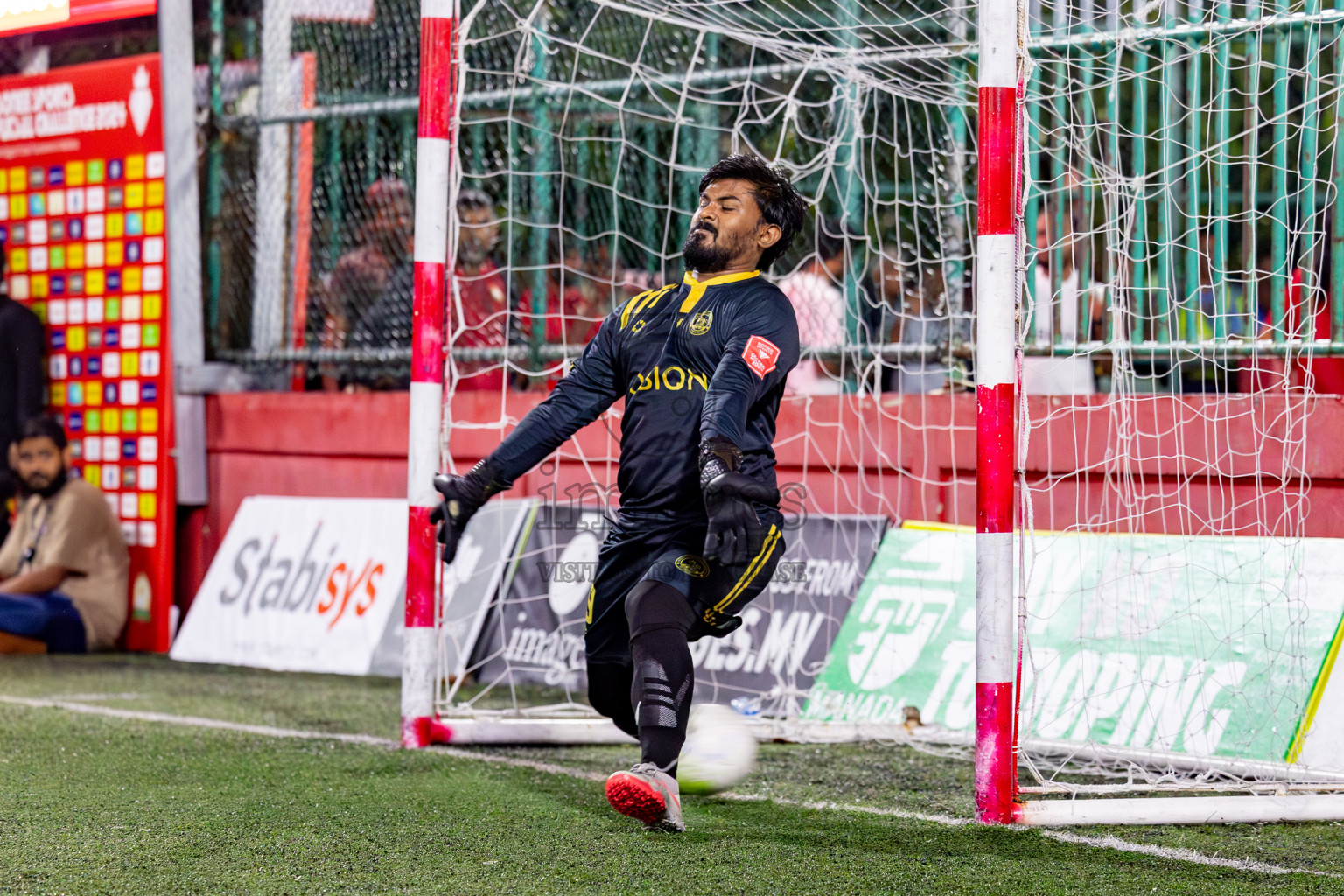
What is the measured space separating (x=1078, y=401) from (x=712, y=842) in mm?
3077

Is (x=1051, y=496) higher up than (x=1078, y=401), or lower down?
lower down

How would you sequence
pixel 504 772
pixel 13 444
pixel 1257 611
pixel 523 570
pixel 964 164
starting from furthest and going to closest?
1. pixel 13 444
2. pixel 523 570
3. pixel 964 164
4. pixel 1257 611
5. pixel 504 772

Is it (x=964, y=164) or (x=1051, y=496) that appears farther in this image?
(x=964, y=164)

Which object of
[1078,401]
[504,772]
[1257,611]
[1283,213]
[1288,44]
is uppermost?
[1288,44]

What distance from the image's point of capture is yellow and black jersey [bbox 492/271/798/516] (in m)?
3.82

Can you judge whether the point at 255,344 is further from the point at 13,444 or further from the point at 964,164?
the point at 964,164

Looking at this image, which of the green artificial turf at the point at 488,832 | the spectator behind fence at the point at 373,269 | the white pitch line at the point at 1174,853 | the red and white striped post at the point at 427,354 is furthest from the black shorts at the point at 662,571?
the spectator behind fence at the point at 373,269

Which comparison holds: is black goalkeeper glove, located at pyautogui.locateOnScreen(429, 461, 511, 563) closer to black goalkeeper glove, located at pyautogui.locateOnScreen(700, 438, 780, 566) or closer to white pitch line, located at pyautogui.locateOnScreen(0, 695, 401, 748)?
black goalkeeper glove, located at pyautogui.locateOnScreen(700, 438, 780, 566)

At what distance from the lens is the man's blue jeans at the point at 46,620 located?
7887 mm

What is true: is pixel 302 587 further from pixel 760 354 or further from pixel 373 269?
pixel 760 354

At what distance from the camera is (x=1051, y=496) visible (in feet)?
19.2

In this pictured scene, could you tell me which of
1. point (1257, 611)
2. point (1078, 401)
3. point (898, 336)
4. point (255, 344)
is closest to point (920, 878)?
point (1257, 611)

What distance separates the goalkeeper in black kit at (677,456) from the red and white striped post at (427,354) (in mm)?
877

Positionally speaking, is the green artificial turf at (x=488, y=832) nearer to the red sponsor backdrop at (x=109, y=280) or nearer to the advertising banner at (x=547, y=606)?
the advertising banner at (x=547, y=606)
